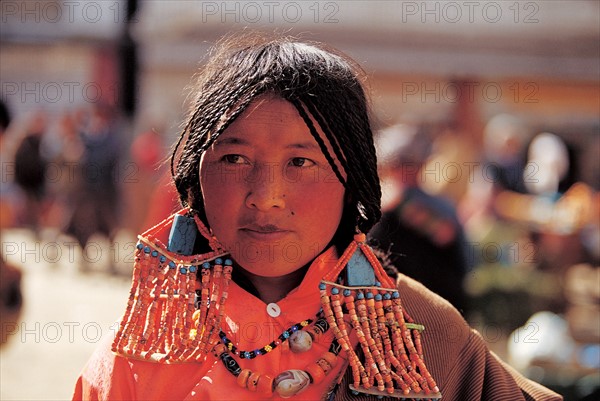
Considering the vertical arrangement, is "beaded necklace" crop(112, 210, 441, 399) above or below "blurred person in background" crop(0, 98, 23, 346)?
above

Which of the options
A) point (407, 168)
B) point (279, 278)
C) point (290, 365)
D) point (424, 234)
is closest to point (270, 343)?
point (290, 365)

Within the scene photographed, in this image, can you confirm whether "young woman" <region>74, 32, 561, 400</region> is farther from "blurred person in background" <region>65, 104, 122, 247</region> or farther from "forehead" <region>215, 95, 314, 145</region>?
"blurred person in background" <region>65, 104, 122, 247</region>

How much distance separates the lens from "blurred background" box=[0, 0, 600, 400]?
5645 mm

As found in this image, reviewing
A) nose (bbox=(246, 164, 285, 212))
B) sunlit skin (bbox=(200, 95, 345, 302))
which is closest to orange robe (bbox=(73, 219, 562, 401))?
sunlit skin (bbox=(200, 95, 345, 302))

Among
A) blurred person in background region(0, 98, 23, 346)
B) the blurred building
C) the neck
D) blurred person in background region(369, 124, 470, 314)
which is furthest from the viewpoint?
the blurred building

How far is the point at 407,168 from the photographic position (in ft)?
18.5

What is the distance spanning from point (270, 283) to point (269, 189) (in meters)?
0.34

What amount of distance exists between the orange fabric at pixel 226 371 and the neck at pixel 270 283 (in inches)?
1.4

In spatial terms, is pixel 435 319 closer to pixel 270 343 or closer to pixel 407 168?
pixel 270 343

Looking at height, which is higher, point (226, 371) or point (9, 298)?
point (226, 371)

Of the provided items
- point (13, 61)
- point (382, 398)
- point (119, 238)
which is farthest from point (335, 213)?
point (13, 61)

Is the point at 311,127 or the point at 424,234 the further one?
the point at 424,234

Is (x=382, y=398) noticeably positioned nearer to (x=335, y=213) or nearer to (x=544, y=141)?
(x=335, y=213)

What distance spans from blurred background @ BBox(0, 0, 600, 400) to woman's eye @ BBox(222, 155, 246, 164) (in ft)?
1.66
